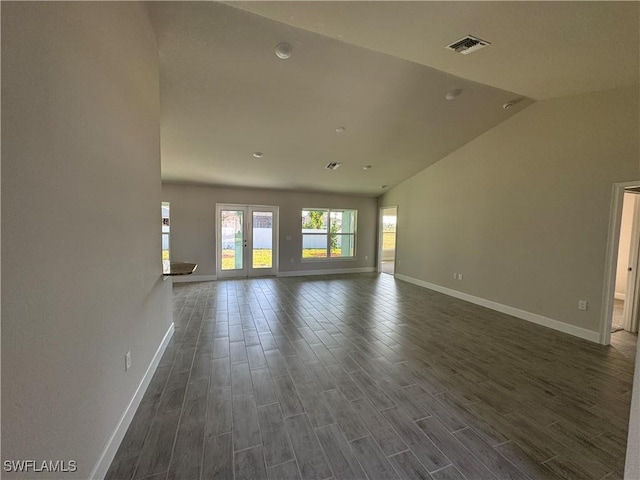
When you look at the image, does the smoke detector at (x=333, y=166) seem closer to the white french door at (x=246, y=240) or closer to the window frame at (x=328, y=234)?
the window frame at (x=328, y=234)

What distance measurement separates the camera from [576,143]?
3535mm

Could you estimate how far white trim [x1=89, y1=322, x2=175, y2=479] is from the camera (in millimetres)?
1411

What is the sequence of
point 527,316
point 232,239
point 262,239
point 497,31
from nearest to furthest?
1. point 497,31
2. point 527,316
3. point 232,239
4. point 262,239

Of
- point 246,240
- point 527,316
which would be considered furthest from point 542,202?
point 246,240

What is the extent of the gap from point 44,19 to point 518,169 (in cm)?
536

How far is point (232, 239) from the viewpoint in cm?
718

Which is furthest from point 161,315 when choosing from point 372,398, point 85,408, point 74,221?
point 372,398

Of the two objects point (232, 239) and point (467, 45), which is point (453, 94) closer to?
point (467, 45)

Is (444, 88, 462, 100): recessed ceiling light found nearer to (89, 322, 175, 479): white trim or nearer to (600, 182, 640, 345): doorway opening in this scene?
(600, 182, 640, 345): doorway opening

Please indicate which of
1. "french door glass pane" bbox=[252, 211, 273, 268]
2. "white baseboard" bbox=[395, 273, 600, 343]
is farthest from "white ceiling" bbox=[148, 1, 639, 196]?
"white baseboard" bbox=[395, 273, 600, 343]

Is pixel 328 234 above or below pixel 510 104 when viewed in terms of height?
below

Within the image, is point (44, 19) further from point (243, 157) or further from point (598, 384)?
point (598, 384)

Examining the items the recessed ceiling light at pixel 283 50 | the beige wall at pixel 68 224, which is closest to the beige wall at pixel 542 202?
the recessed ceiling light at pixel 283 50

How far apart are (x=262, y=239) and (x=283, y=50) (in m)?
5.32
